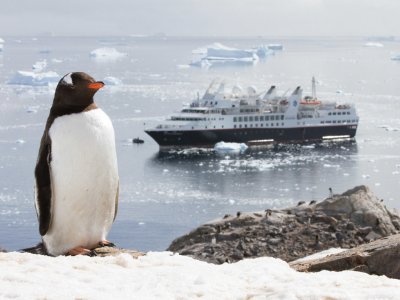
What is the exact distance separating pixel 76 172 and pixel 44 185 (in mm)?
235

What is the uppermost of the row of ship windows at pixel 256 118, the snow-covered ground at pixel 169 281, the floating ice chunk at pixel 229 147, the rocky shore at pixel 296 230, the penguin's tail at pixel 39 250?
the snow-covered ground at pixel 169 281

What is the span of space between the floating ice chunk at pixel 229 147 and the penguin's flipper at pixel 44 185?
1622 inches

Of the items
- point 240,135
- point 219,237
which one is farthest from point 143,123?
point 219,237

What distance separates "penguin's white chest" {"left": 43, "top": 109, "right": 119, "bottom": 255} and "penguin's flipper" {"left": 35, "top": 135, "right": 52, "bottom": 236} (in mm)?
28

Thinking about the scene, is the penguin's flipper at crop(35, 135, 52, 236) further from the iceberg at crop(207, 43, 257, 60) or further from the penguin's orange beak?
the iceberg at crop(207, 43, 257, 60)

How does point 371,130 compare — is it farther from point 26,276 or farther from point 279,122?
point 26,276

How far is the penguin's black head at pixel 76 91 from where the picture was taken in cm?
413

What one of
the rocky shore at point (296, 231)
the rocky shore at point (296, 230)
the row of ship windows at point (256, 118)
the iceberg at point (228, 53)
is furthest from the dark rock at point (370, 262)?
the iceberg at point (228, 53)

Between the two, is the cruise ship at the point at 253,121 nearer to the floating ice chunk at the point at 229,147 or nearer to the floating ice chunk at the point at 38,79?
the floating ice chunk at the point at 229,147

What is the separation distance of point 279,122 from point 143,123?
876 cm

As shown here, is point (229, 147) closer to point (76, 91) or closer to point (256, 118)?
A: point (256, 118)

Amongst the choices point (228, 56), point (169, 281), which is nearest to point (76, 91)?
point (169, 281)

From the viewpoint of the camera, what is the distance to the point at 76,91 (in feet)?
13.6

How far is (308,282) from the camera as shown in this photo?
3109mm
